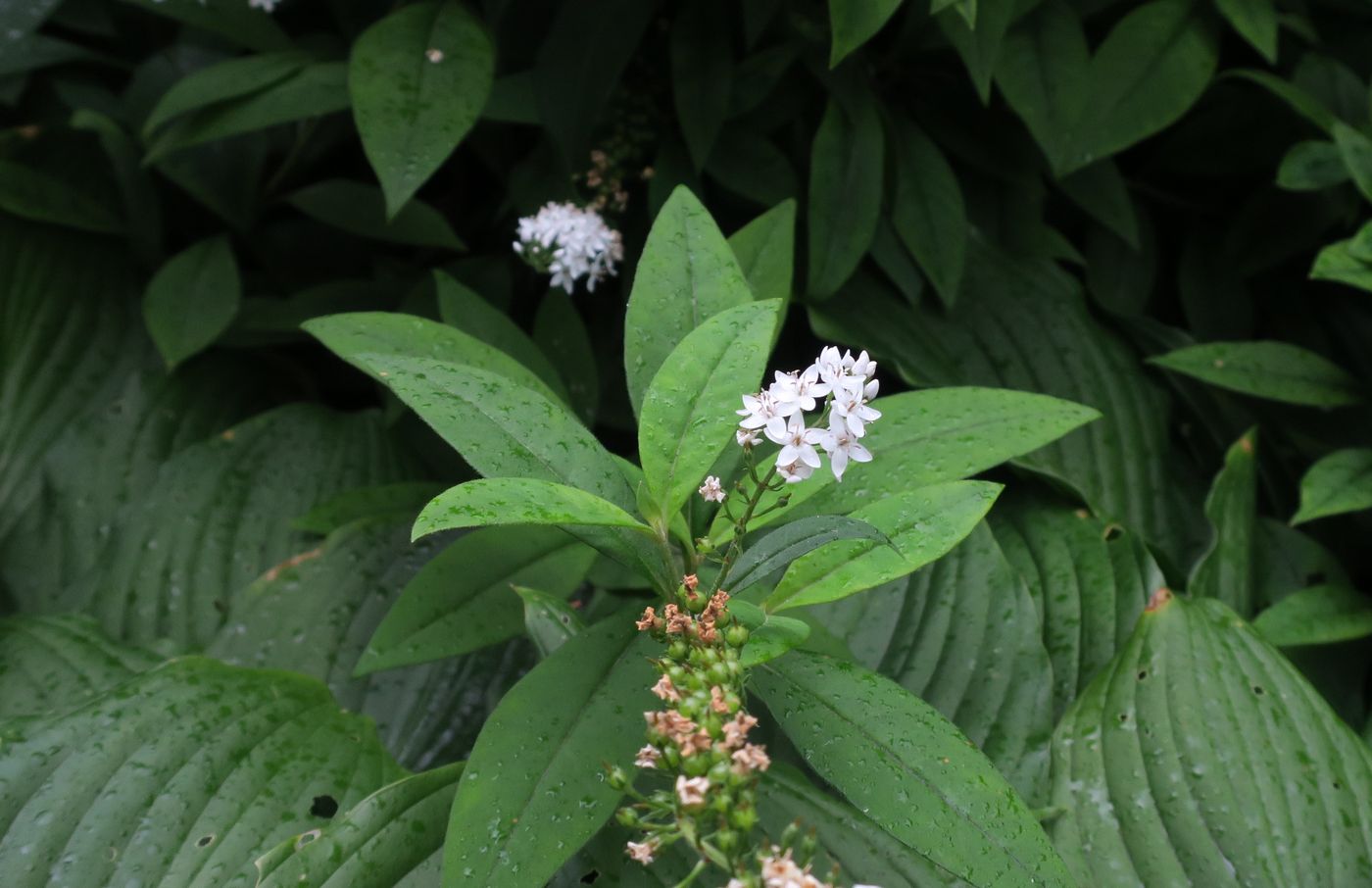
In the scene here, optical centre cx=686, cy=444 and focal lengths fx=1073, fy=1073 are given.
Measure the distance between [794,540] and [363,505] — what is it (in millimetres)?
815

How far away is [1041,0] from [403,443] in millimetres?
1124

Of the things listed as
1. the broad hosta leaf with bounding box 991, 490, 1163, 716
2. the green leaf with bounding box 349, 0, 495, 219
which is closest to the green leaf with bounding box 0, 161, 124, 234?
the green leaf with bounding box 349, 0, 495, 219

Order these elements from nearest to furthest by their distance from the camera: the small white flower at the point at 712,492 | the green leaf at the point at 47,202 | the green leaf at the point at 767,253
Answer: the small white flower at the point at 712,492 < the green leaf at the point at 767,253 < the green leaf at the point at 47,202

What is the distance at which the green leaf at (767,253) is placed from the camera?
1229 millimetres

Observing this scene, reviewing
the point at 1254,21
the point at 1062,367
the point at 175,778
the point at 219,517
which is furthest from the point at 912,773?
the point at 1254,21

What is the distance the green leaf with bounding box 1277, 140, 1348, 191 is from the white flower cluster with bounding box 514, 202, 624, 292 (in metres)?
0.98

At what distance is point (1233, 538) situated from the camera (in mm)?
1435

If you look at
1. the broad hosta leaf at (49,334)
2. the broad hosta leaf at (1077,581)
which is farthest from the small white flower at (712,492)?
the broad hosta leaf at (49,334)

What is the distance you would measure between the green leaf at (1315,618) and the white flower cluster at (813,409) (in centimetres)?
77

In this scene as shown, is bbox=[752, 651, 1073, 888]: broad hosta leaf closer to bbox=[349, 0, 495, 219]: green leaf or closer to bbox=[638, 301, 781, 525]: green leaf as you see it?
bbox=[638, 301, 781, 525]: green leaf

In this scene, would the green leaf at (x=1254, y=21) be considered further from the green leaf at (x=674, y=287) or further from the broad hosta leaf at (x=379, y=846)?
the broad hosta leaf at (x=379, y=846)

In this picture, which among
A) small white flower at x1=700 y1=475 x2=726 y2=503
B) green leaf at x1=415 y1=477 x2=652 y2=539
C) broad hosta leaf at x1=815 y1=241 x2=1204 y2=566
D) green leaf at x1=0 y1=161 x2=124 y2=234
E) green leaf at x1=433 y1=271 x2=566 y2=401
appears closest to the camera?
green leaf at x1=415 y1=477 x2=652 y2=539

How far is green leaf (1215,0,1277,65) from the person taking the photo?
1463 mm

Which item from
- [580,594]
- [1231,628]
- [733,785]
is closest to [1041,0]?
[1231,628]
